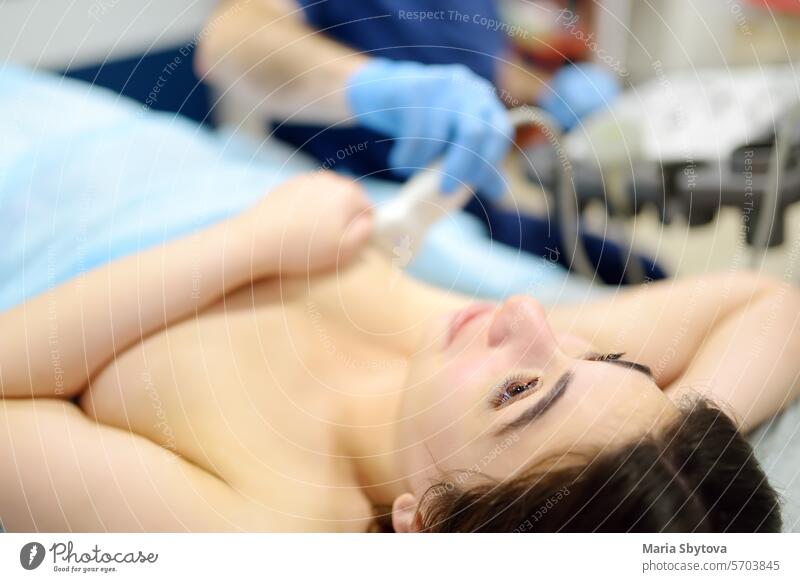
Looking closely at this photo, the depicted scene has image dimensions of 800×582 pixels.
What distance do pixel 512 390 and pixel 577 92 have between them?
0.22 meters

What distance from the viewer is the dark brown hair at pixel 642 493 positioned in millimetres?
486

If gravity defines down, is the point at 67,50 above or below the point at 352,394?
above

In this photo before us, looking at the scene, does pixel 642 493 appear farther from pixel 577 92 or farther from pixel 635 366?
pixel 577 92

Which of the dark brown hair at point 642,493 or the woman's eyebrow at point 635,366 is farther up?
the woman's eyebrow at point 635,366

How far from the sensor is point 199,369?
50cm

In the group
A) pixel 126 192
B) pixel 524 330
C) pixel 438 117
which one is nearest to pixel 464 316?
pixel 524 330

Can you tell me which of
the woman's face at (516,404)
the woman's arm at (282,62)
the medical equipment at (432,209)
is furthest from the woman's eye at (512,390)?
the woman's arm at (282,62)

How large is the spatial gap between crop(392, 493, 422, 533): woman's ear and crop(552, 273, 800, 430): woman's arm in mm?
149

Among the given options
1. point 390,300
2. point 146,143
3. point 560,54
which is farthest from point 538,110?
point 146,143

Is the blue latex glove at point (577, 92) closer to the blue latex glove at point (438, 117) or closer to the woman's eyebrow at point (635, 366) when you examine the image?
the blue latex glove at point (438, 117)

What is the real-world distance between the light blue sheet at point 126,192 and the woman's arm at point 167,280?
0.04ft

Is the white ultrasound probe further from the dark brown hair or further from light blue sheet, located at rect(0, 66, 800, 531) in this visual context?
the dark brown hair
